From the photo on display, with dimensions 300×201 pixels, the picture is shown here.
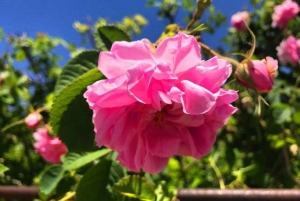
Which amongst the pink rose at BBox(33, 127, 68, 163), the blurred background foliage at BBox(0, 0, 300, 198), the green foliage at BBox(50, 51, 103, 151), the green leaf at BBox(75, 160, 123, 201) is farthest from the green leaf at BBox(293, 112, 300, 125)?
the green foliage at BBox(50, 51, 103, 151)

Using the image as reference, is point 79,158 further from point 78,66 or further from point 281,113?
point 281,113

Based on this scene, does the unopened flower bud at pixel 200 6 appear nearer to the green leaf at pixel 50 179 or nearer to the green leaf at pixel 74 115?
the green leaf at pixel 74 115

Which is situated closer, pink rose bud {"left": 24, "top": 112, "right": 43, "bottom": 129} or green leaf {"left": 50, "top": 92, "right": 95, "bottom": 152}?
green leaf {"left": 50, "top": 92, "right": 95, "bottom": 152}

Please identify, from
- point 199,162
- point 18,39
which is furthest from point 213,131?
point 18,39

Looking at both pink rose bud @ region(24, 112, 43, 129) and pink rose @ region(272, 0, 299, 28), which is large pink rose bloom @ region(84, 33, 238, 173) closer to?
pink rose bud @ region(24, 112, 43, 129)

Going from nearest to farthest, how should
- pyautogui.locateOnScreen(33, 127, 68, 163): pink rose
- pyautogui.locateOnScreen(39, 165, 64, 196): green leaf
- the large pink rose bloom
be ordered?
the large pink rose bloom < pyautogui.locateOnScreen(39, 165, 64, 196): green leaf < pyautogui.locateOnScreen(33, 127, 68, 163): pink rose

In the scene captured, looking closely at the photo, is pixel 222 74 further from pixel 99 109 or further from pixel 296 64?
pixel 296 64

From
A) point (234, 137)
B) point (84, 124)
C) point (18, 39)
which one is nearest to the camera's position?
point (84, 124)

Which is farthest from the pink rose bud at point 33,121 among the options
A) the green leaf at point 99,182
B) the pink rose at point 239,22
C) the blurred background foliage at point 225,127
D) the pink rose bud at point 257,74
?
the pink rose at point 239,22
